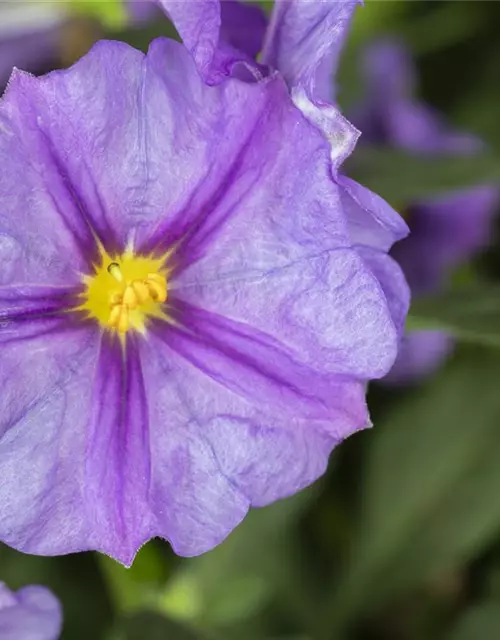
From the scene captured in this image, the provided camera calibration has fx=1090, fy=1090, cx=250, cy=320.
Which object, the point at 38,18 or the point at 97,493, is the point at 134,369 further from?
the point at 38,18

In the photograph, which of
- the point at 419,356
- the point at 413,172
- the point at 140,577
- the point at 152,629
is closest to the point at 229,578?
the point at 140,577

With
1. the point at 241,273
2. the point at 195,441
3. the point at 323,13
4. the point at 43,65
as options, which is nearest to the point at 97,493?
the point at 195,441

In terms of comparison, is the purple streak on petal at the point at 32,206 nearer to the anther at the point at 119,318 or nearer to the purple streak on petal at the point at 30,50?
the anther at the point at 119,318

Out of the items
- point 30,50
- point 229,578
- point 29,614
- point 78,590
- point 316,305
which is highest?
point 316,305

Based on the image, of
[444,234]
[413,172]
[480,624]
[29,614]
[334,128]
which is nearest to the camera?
[334,128]

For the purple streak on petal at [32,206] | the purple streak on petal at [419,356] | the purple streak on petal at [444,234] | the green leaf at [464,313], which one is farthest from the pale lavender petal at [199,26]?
the purple streak on petal at [444,234]

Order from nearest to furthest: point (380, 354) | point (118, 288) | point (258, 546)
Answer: point (380, 354) → point (118, 288) → point (258, 546)

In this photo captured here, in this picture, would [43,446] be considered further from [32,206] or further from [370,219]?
[370,219]
